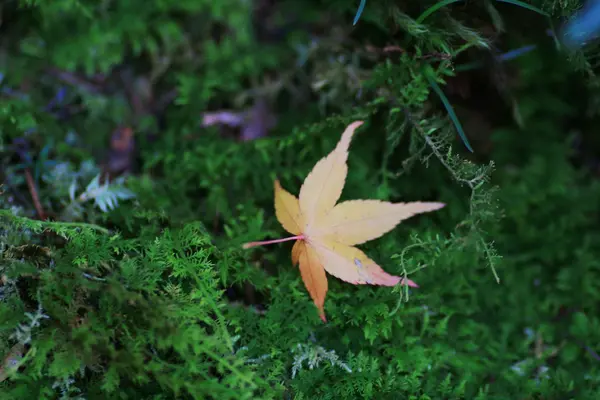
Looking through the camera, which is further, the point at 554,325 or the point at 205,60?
the point at 205,60

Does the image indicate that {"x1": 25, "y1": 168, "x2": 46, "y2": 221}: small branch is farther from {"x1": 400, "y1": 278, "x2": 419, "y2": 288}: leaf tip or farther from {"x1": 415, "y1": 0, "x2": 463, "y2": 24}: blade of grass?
{"x1": 415, "y1": 0, "x2": 463, "y2": 24}: blade of grass

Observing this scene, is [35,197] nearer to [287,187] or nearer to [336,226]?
[287,187]

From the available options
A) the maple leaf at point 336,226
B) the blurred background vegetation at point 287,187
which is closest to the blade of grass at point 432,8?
the blurred background vegetation at point 287,187

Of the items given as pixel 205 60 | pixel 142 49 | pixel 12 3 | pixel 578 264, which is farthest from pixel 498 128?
pixel 12 3

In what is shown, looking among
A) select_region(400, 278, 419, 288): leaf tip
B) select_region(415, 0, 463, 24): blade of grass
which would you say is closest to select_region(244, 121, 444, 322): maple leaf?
select_region(400, 278, 419, 288): leaf tip

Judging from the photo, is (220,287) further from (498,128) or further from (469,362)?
(498,128)

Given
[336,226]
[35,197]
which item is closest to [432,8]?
[336,226]

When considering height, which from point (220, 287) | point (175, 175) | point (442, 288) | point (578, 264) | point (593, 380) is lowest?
point (593, 380)
